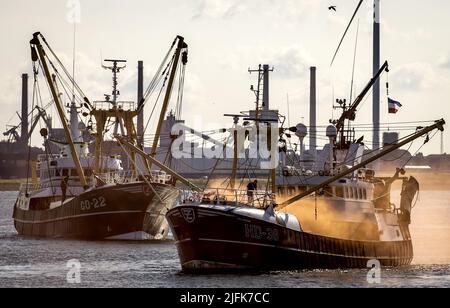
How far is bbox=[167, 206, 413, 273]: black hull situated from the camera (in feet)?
202

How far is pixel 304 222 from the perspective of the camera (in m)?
A: 71.1

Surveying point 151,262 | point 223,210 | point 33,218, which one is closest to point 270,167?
point 223,210

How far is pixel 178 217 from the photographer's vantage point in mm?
62938

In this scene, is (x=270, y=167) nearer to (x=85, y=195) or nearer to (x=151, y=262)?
(x=151, y=262)

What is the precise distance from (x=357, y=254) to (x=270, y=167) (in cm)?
770

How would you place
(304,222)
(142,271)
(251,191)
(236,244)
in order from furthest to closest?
(304,222) → (142,271) → (251,191) → (236,244)

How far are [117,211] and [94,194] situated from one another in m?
2.54

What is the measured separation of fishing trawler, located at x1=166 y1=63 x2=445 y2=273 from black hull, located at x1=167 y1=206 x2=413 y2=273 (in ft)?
0.17

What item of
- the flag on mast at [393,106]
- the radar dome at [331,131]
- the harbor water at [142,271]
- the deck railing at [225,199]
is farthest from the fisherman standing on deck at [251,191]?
the flag on mast at [393,106]

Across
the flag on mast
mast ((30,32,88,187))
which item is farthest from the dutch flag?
mast ((30,32,88,187))

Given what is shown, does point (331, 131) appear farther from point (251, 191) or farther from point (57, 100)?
point (57, 100)

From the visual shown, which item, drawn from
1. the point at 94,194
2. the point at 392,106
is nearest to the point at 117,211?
the point at 94,194

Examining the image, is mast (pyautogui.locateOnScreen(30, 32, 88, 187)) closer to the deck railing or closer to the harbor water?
the harbor water

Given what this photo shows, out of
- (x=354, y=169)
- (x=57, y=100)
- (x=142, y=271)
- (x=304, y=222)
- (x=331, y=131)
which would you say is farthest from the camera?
(x=57, y=100)
